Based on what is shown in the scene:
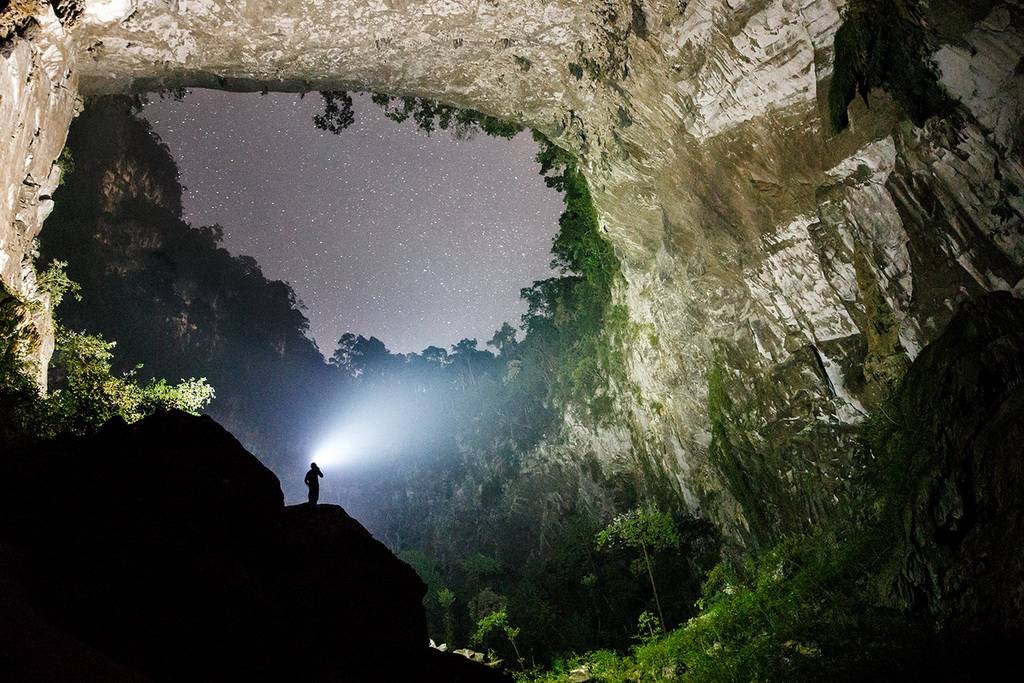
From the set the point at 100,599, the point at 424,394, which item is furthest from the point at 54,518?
the point at 424,394

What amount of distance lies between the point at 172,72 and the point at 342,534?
13866 millimetres

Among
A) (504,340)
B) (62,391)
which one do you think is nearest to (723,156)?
(62,391)

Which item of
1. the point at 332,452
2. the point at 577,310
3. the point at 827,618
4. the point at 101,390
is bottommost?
the point at 827,618

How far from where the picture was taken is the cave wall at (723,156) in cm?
891

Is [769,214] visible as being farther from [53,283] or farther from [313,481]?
[53,283]

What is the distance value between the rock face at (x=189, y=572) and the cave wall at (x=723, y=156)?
284 inches

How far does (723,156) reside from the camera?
1216 cm

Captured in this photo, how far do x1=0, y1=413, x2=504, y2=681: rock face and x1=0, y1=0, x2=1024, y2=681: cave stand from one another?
469cm

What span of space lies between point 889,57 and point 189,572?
12479 mm

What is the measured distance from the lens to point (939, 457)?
768 centimetres

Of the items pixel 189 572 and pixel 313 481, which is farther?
pixel 313 481

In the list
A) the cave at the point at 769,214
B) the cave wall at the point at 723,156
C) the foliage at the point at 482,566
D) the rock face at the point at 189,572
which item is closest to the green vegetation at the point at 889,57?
the cave at the point at 769,214

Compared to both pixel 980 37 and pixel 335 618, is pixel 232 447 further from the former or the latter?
pixel 980 37

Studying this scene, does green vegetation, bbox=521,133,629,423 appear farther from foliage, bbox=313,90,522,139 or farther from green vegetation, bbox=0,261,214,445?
green vegetation, bbox=0,261,214,445
